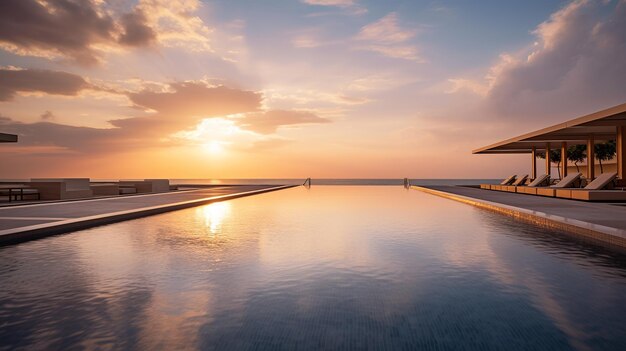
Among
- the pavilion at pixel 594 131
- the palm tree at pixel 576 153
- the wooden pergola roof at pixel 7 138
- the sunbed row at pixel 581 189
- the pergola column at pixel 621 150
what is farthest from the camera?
the palm tree at pixel 576 153

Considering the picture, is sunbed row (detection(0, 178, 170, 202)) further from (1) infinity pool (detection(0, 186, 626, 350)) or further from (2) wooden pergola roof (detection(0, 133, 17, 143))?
(1) infinity pool (detection(0, 186, 626, 350))

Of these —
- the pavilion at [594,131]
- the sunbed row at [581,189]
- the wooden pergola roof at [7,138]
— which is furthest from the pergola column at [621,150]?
the wooden pergola roof at [7,138]

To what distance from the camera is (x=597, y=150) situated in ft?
117

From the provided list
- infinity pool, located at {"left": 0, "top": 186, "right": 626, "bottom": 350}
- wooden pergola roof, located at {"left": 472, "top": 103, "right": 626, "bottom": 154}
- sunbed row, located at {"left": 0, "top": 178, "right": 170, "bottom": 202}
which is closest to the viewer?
infinity pool, located at {"left": 0, "top": 186, "right": 626, "bottom": 350}

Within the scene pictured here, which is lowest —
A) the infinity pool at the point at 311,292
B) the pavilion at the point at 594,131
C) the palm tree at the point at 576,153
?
→ the infinity pool at the point at 311,292

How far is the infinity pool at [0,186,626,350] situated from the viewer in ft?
9.63

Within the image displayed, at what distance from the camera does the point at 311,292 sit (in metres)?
4.07

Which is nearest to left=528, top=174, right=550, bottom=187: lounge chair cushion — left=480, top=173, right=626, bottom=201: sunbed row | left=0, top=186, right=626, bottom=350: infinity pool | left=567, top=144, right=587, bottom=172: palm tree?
left=480, top=173, right=626, bottom=201: sunbed row

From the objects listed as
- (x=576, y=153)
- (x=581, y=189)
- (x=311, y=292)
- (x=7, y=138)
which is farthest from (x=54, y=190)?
(x=576, y=153)

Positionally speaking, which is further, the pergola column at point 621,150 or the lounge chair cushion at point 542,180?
the lounge chair cushion at point 542,180

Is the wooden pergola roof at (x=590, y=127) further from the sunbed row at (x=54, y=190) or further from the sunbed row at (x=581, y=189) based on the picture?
the sunbed row at (x=54, y=190)

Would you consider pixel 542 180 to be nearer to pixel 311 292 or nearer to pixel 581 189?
pixel 581 189

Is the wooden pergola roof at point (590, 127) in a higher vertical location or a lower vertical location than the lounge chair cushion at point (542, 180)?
higher

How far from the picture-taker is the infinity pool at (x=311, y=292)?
2936 millimetres
